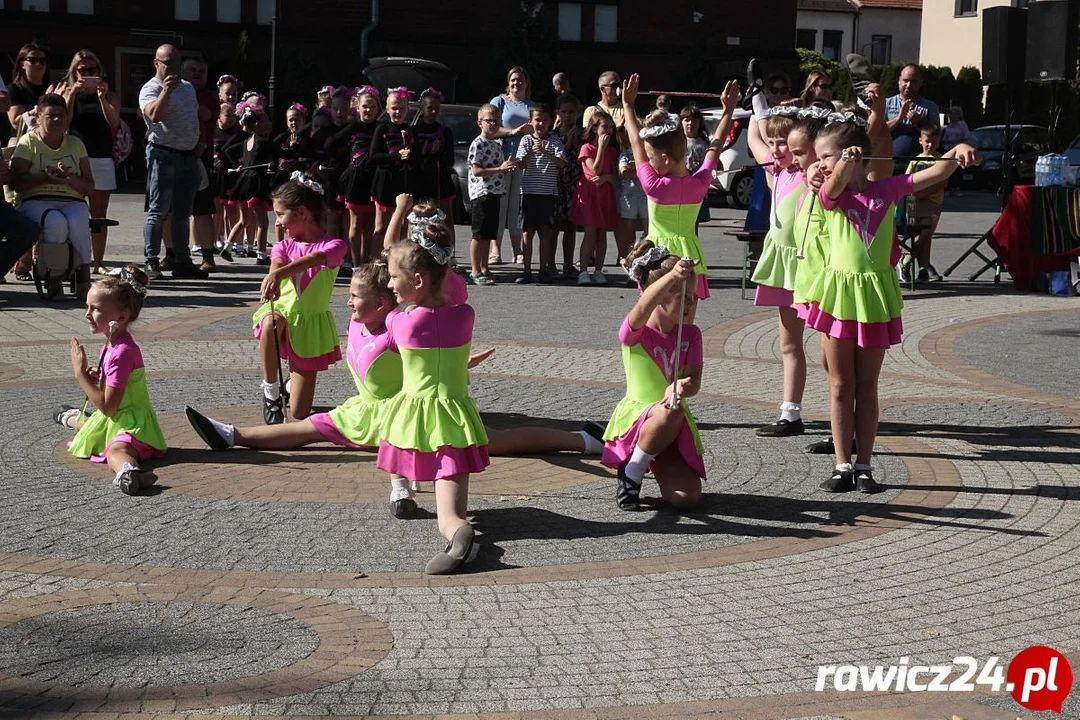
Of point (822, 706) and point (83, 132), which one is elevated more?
point (83, 132)

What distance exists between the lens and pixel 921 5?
71.7 meters

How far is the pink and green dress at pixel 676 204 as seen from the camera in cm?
846

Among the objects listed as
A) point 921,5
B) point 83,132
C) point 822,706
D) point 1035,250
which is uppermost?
point 921,5

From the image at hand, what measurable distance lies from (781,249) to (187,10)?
123 ft

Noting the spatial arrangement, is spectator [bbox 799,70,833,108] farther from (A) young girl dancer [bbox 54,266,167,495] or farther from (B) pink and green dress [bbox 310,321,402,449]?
(A) young girl dancer [bbox 54,266,167,495]

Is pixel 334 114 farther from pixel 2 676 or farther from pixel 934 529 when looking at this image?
pixel 2 676

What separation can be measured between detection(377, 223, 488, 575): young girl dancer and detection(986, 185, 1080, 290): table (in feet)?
36.7

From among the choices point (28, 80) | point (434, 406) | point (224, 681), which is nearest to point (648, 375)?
point (434, 406)

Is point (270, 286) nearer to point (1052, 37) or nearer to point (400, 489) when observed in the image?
point (400, 489)

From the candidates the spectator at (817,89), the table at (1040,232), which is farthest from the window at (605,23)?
the spectator at (817,89)

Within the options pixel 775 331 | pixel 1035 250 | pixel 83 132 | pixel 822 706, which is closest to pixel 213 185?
pixel 83 132

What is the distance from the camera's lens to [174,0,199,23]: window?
140ft

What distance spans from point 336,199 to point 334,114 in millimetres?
1822

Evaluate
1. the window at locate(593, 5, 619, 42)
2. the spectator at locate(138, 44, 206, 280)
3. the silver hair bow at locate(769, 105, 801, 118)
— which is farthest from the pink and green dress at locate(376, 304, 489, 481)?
the window at locate(593, 5, 619, 42)
